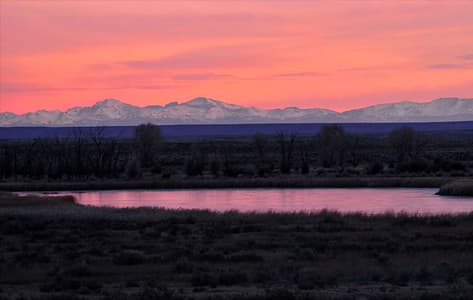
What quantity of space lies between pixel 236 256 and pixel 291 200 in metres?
25.4

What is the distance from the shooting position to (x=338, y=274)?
15727 millimetres

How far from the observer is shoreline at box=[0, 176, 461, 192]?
54031 mm

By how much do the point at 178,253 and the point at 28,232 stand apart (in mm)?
7047

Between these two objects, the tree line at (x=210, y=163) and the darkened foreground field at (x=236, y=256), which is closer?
the darkened foreground field at (x=236, y=256)

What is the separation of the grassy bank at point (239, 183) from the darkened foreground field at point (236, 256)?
24.8 m

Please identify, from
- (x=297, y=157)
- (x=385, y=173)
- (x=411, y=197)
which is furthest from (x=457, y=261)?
(x=297, y=157)

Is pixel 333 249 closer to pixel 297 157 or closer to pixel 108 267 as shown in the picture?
pixel 108 267

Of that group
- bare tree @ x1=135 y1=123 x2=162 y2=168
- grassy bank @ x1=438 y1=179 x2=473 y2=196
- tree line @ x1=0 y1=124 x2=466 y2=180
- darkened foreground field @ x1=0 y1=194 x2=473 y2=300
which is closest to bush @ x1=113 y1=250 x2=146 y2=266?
darkened foreground field @ x1=0 y1=194 x2=473 y2=300

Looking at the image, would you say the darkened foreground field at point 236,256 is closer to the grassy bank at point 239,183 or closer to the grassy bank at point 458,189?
the grassy bank at point 458,189

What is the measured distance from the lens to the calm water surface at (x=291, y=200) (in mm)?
37594

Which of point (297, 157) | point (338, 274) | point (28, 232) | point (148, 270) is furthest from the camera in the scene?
point (297, 157)

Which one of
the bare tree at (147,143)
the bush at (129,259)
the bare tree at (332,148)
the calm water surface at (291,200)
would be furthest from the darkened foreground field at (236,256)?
the bare tree at (147,143)

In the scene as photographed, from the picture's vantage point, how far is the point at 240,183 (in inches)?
2237

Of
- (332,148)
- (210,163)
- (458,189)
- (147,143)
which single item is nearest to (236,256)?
(458,189)
